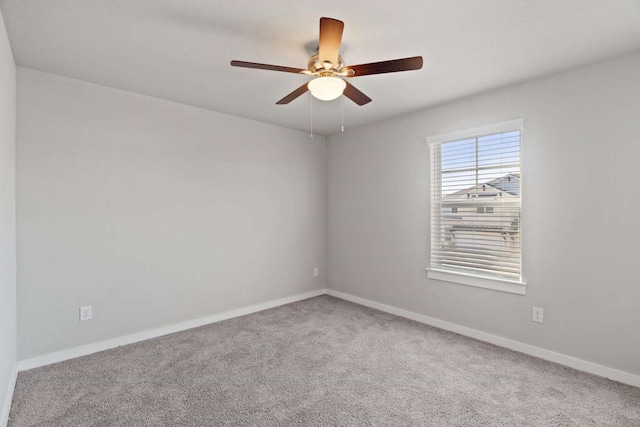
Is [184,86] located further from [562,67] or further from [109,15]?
[562,67]

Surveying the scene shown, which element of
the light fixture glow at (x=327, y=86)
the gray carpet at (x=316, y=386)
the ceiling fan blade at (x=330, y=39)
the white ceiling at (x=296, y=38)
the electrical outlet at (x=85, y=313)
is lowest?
the gray carpet at (x=316, y=386)

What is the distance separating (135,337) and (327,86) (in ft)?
9.69

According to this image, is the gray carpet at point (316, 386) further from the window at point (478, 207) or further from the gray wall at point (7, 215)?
the window at point (478, 207)

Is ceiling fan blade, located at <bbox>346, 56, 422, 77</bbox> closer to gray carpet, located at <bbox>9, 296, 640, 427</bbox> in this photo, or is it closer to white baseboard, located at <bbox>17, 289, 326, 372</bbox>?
gray carpet, located at <bbox>9, 296, 640, 427</bbox>

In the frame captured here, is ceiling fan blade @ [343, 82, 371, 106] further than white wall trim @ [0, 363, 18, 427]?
Yes

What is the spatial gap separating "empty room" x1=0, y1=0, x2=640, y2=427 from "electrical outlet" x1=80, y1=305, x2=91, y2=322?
0.04ft

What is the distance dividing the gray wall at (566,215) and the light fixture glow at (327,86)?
1.84 m

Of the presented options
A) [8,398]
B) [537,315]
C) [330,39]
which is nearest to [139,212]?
[8,398]

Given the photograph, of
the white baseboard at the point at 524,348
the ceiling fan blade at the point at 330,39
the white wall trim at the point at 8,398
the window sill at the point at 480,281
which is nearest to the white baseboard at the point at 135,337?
the white wall trim at the point at 8,398

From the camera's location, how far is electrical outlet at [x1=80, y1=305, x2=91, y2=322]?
280 centimetres

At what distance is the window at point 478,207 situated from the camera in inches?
116

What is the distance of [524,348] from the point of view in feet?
9.29

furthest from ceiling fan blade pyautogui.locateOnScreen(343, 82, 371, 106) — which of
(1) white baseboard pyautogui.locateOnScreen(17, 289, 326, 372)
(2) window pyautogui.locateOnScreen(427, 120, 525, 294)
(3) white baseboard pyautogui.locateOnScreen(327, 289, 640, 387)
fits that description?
(1) white baseboard pyautogui.locateOnScreen(17, 289, 326, 372)

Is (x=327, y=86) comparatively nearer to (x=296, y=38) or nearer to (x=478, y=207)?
(x=296, y=38)
